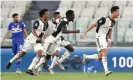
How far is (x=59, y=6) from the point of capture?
30.4 m

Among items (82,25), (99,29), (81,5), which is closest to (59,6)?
(81,5)

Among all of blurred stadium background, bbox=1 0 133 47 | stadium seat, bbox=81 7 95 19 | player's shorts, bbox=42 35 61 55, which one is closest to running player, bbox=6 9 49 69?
player's shorts, bbox=42 35 61 55

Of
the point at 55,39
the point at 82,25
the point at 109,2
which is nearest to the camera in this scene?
the point at 55,39

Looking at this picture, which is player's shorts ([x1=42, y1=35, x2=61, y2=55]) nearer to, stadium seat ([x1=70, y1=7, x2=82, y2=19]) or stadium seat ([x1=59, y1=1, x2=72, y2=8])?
stadium seat ([x1=70, y1=7, x2=82, y2=19])

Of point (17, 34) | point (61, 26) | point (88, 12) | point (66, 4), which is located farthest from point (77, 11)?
point (61, 26)

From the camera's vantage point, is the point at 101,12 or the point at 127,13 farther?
the point at 101,12

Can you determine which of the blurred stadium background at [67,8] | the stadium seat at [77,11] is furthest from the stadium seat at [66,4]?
the stadium seat at [77,11]

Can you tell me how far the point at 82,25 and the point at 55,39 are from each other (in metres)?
4.92

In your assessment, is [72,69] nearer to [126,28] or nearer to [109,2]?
[126,28]

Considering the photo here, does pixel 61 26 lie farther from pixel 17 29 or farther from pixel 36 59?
pixel 17 29

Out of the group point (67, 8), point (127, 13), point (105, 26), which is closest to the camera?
point (105, 26)

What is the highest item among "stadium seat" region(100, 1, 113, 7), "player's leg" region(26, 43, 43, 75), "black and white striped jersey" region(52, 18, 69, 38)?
"black and white striped jersey" region(52, 18, 69, 38)

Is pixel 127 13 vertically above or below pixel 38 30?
below

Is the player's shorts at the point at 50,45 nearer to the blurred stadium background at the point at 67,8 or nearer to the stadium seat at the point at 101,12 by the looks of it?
the blurred stadium background at the point at 67,8
